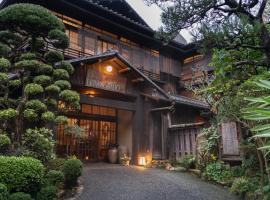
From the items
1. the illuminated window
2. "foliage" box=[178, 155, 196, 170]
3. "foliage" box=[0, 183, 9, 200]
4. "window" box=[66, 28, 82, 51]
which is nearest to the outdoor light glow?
"window" box=[66, 28, 82, 51]

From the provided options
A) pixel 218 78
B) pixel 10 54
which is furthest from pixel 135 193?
pixel 10 54

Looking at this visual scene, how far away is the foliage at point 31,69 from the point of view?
8.76m

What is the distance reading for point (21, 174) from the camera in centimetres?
639

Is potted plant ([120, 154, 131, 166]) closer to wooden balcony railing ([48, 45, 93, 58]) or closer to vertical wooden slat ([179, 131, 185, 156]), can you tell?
vertical wooden slat ([179, 131, 185, 156])

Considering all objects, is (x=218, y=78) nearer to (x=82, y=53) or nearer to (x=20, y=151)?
(x=20, y=151)

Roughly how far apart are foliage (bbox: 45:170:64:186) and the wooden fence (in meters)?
6.36

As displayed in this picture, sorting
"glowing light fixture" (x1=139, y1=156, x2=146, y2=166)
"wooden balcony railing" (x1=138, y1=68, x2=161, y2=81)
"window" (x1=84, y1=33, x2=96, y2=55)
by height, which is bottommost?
"glowing light fixture" (x1=139, y1=156, x2=146, y2=166)

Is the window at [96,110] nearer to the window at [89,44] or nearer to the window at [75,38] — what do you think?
the window at [89,44]

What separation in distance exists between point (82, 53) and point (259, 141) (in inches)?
406

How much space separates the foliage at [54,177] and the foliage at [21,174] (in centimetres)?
54

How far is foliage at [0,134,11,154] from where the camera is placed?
7637 mm

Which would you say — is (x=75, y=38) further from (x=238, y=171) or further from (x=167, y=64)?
(x=238, y=171)

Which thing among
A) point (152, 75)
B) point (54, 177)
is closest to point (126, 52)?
point (152, 75)

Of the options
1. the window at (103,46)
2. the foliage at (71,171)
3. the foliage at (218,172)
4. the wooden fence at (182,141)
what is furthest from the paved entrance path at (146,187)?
the window at (103,46)
